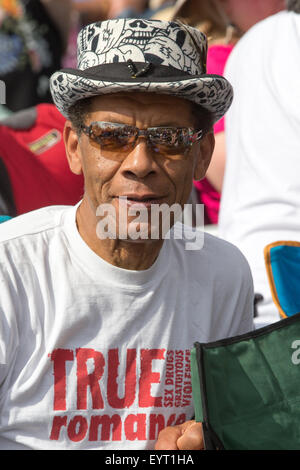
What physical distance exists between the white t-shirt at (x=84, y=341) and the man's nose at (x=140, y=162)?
267mm

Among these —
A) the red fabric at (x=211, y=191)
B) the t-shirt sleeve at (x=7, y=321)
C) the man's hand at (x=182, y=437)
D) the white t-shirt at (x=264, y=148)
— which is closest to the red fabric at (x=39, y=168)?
the red fabric at (x=211, y=191)

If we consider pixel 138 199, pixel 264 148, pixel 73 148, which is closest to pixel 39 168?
pixel 264 148

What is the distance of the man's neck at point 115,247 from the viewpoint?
2281 mm

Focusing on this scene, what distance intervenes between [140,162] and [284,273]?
89 cm

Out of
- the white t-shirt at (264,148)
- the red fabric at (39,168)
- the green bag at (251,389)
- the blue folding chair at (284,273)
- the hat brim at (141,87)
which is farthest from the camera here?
the red fabric at (39,168)

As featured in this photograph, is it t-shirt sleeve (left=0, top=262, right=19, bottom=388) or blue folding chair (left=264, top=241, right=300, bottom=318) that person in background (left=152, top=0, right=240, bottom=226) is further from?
t-shirt sleeve (left=0, top=262, right=19, bottom=388)

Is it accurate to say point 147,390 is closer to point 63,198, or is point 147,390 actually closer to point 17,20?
point 63,198

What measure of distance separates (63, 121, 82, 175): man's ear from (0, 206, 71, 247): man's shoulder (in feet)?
0.46

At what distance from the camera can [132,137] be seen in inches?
84.1

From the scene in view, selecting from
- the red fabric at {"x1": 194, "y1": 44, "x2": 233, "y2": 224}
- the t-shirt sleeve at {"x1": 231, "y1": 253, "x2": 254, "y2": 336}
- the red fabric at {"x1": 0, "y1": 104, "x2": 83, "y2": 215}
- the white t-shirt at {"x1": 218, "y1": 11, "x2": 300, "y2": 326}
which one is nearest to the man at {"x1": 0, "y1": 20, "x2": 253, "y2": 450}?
the t-shirt sleeve at {"x1": 231, "y1": 253, "x2": 254, "y2": 336}

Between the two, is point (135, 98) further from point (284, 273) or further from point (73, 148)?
point (284, 273)

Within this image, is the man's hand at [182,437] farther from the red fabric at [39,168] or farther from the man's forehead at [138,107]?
the red fabric at [39,168]

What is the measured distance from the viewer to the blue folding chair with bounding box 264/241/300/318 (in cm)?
277

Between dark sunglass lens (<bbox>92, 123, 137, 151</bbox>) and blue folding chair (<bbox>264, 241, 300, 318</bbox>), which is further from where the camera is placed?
blue folding chair (<bbox>264, 241, 300, 318</bbox>)
